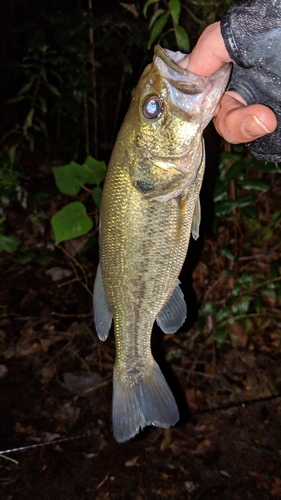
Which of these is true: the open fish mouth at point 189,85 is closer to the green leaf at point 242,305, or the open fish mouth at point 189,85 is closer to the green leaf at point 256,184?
the green leaf at point 256,184

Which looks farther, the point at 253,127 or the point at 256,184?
the point at 256,184

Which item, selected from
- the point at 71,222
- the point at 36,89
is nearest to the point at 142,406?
the point at 71,222

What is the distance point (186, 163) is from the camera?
1.88 m

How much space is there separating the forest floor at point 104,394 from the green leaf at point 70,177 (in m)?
0.69

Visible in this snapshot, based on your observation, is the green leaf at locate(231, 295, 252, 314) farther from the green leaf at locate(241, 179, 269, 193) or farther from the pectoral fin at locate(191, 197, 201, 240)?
the pectoral fin at locate(191, 197, 201, 240)

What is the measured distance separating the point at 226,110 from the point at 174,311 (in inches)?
38.2

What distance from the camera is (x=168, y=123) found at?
185 centimetres

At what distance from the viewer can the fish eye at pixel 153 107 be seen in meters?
1.82

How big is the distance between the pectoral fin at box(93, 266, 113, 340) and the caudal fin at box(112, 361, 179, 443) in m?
0.33

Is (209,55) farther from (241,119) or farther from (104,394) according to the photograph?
(104,394)

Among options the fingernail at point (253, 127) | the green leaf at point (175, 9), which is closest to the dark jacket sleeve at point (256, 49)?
the fingernail at point (253, 127)

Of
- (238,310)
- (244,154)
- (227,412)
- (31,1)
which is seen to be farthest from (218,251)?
(31,1)

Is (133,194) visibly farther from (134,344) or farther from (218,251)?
(218,251)

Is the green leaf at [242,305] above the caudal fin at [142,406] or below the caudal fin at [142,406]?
below
